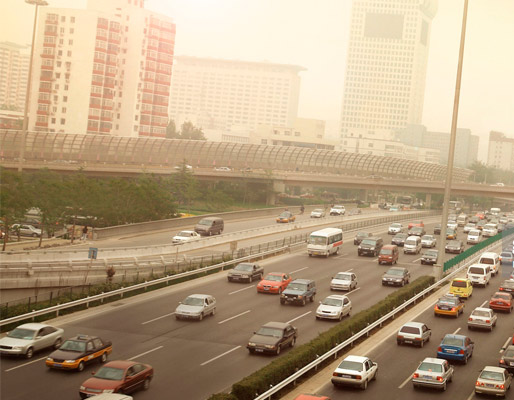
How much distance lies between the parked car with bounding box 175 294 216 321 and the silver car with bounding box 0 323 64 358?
21.9 ft

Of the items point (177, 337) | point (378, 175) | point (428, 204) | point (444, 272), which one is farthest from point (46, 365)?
point (428, 204)

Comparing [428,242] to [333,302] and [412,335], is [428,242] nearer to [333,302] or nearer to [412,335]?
[333,302]

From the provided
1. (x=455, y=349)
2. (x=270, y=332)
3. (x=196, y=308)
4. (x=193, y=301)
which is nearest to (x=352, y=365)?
(x=270, y=332)

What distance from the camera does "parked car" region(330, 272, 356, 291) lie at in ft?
136

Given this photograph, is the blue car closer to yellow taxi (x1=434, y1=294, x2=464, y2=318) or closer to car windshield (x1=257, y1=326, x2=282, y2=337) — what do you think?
car windshield (x1=257, y1=326, x2=282, y2=337)

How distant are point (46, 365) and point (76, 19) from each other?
106 metres

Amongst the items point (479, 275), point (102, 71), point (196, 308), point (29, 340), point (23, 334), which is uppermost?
point (102, 71)

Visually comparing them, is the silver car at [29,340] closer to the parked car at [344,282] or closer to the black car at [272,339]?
the black car at [272,339]

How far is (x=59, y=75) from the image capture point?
122 m

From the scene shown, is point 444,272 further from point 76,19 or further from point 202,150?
point 76,19

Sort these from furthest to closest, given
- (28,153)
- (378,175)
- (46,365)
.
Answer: (378,175) → (28,153) → (46,365)

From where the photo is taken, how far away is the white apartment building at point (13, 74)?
101213 mm

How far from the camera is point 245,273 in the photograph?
1678 inches

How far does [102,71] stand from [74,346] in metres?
107
